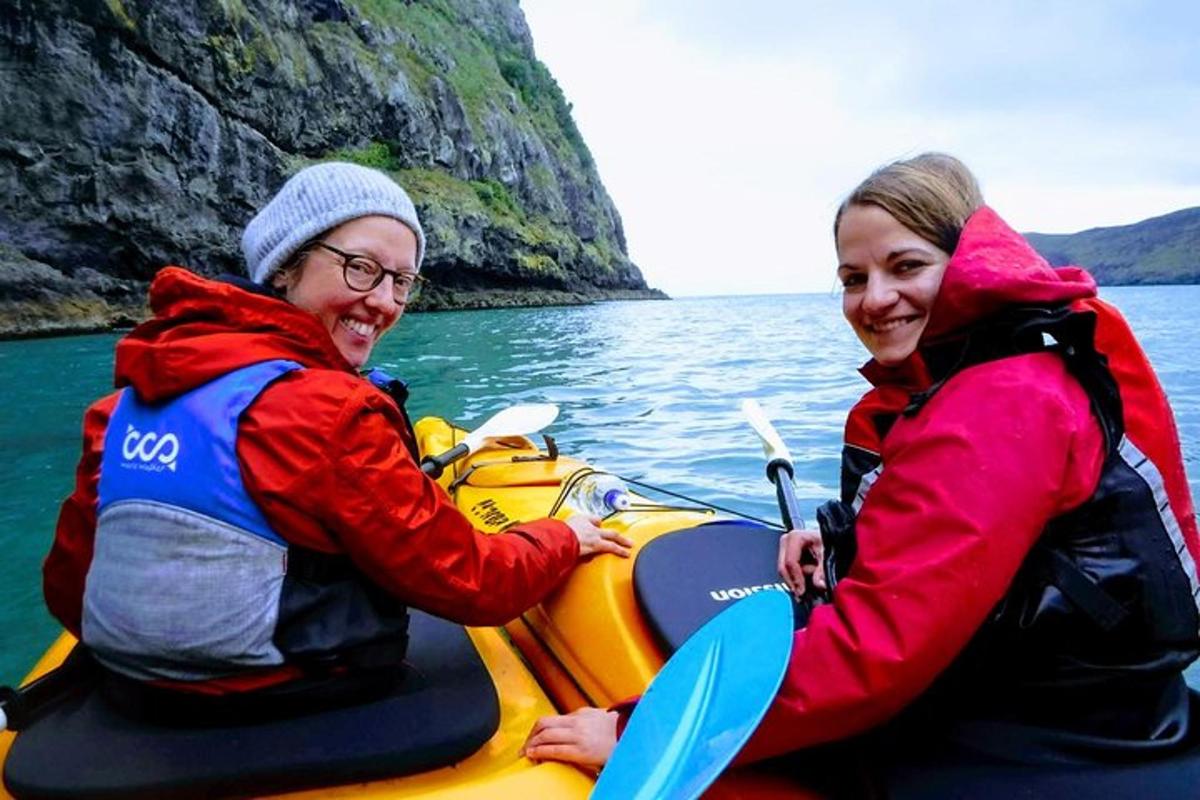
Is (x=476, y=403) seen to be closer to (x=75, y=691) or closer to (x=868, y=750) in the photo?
(x=75, y=691)

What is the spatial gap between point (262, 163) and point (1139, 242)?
Answer: 139 meters

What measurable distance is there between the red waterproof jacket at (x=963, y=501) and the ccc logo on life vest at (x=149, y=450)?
1.11m

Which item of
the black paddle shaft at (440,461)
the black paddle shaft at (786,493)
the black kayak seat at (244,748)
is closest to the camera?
the black kayak seat at (244,748)

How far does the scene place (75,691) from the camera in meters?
1.57

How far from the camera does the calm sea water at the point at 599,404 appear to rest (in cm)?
457

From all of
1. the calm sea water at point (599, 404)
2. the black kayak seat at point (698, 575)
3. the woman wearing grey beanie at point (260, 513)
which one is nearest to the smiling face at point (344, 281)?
the woman wearing grey beanie at point (260, 513)

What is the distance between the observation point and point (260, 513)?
1.30 meters

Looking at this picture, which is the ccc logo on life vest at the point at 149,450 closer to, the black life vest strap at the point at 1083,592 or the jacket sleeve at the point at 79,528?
the jacket sleeve at the point at 79,528

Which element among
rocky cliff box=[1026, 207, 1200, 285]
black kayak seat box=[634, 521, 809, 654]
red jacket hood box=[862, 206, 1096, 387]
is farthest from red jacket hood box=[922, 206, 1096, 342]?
rocky cliff box=[1026, 207, 1200, 285]

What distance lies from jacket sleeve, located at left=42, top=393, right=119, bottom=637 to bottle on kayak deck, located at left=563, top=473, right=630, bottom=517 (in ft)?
4.90

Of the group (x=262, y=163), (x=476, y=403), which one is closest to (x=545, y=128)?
(x=262, y=163)

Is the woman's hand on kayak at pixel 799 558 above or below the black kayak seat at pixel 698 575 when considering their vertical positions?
above

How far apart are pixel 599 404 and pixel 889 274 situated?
6.83 meters

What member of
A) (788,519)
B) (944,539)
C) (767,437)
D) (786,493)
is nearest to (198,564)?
(944,539)
